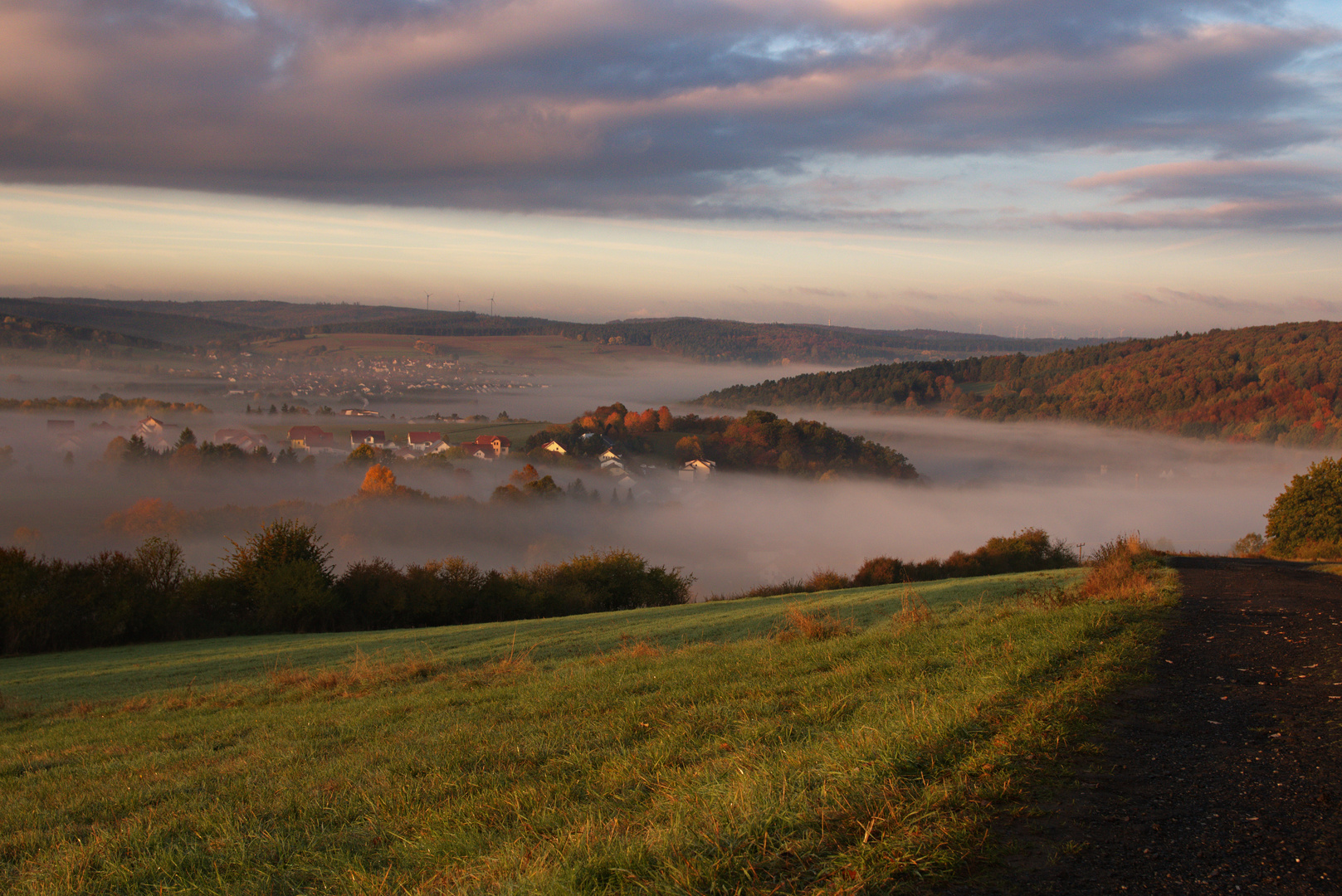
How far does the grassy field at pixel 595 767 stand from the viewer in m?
3.73

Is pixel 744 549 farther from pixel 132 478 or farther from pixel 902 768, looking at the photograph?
pixel 902 768

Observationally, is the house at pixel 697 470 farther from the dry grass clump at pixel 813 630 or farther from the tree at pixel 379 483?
the dry grass clump at pixel 813 630

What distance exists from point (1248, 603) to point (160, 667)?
22.3 meters

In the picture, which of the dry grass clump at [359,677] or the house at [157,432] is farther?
the house at [157,432]

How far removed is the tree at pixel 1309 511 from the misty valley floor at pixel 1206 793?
115 ft

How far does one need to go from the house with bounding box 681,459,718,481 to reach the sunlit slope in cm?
9862

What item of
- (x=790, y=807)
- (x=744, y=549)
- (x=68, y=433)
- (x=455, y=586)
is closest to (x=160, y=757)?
(x=790, y=807)

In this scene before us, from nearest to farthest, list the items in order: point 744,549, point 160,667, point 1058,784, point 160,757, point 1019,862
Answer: point 1019,862 → point 1058,784 → point 160,757 → point 160,667 → point 744,549

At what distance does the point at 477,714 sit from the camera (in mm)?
8312

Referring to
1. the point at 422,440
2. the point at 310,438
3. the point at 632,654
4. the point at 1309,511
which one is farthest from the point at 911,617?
the point at 310,438

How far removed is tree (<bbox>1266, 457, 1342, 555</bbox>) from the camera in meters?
36.0

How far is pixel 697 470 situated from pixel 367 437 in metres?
59.1

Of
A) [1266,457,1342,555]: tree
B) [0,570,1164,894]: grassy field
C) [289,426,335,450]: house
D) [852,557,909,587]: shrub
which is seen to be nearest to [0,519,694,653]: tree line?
[852,557,909,587]: shrub

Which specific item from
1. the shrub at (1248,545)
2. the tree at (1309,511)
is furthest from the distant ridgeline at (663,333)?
the tree at (1309,511)
